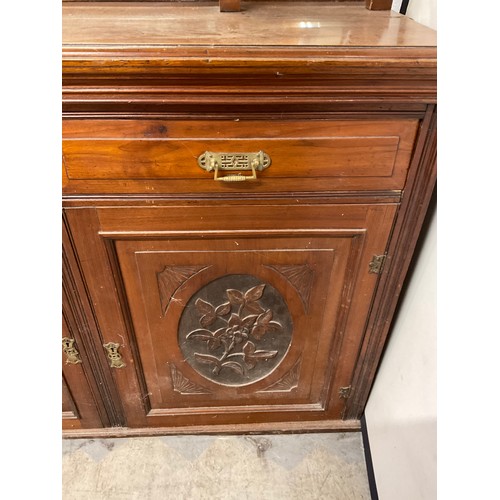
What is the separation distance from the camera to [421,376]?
73 cm

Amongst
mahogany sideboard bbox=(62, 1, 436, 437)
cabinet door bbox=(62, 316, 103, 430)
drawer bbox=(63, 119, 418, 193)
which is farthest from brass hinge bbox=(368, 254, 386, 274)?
cabinet door bbox=(62, 316, 103, 430)

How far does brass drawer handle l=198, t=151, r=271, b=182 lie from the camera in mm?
602

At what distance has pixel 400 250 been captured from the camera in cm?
73

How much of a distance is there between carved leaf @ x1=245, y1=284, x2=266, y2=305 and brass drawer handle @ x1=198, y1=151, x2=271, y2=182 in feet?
0.81

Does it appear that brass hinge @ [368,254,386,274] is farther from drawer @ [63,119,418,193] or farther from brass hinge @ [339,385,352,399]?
brass hinge @ [339,385,352,399]

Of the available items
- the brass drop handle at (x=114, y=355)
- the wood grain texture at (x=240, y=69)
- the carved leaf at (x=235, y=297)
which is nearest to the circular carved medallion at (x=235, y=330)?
the carved leaf at (x=235, y=297)

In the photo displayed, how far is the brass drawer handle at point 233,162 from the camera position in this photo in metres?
0.60

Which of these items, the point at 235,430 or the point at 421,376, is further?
the point at 235,430

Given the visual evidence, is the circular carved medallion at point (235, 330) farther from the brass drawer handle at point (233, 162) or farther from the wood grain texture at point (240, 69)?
the wood grain texture at point (240, 69)

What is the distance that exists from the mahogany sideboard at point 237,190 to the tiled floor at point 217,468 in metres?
0.17
